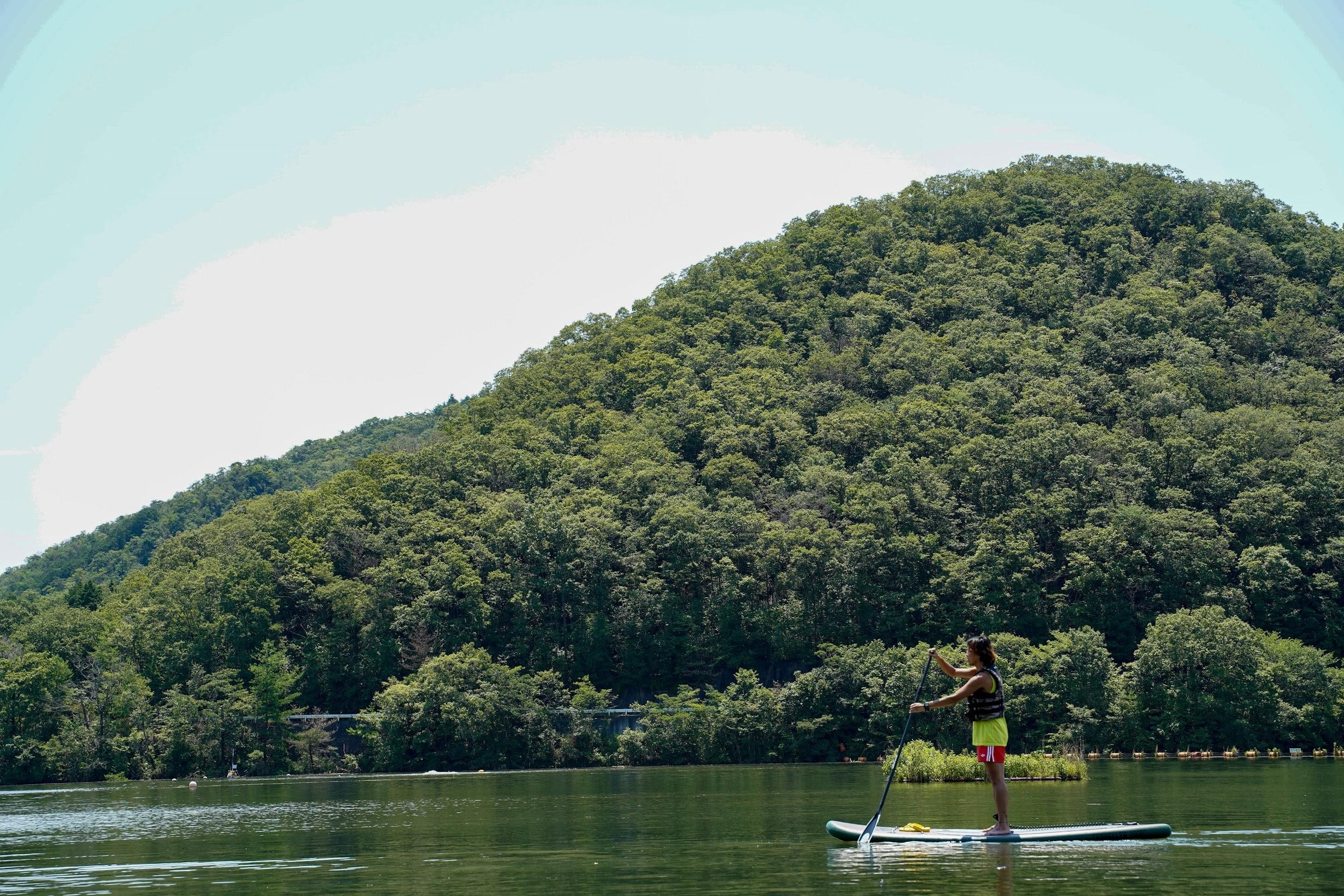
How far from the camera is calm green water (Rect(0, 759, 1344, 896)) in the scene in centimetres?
1798

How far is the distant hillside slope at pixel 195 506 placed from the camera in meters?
173

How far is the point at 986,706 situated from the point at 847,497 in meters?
71.6

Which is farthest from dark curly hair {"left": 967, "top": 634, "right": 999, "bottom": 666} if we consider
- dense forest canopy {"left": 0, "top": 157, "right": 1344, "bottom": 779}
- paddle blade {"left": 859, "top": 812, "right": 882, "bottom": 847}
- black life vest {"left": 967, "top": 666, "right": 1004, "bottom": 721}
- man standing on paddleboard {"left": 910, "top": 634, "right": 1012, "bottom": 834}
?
dense forest canopy {"left": 0, "top": 157, "right": 1344, "bottom": 779}

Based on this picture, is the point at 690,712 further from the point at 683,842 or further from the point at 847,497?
the point at 683,842

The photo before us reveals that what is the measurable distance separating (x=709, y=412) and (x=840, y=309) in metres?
22.0

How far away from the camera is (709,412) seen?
357 ft

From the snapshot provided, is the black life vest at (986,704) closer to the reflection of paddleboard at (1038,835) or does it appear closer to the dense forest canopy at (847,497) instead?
the reflection of paddleboard at (1038,835)

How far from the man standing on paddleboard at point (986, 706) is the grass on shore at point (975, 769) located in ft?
86.6

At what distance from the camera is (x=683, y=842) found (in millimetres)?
25172

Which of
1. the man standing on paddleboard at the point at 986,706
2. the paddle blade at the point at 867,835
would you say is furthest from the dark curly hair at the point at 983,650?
the paddle blade at the point at 867,835

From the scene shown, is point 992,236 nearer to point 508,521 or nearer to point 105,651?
point 508,521

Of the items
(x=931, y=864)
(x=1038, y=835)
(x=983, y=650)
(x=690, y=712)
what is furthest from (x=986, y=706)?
(x=690, y=712)

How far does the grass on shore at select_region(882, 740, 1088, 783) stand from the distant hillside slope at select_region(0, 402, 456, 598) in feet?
417

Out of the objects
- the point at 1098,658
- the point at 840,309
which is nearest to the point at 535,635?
the point at 1098,658
